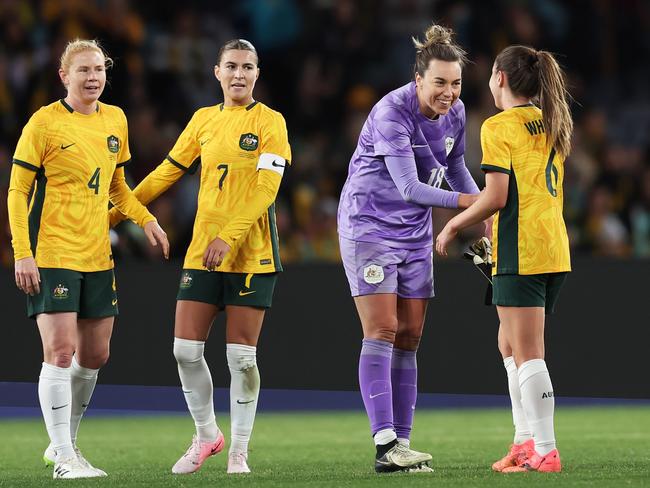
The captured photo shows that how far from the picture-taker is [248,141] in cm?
589

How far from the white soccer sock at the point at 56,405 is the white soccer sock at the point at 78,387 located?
37 centimetres

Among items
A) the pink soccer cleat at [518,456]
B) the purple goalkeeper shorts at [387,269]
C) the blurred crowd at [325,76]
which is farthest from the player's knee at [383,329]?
the blurred crowd at [325,76]

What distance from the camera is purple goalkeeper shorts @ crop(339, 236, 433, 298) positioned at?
18.7 ft

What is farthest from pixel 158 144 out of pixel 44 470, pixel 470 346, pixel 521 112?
pixel 521 112

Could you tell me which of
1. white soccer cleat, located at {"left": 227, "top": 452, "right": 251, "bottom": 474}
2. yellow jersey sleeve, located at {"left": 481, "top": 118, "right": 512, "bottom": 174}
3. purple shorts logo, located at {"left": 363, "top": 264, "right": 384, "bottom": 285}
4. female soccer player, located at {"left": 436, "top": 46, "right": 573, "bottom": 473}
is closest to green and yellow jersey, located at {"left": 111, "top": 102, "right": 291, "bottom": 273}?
purple shorts logo, located at {"left": 363, "top": 264, "right": 384, "bottom": 285}

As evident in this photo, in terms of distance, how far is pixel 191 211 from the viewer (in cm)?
1091

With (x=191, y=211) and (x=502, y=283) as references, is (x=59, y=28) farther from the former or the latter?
(x=502, y=283)

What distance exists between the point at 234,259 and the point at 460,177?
1168 mm

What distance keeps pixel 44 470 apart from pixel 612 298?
15.0 ft

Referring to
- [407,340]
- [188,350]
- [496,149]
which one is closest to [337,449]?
[407,340]

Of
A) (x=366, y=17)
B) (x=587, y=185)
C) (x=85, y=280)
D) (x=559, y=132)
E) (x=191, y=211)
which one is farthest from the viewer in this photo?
(x=366, y=17)

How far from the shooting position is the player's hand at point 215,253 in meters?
5.64

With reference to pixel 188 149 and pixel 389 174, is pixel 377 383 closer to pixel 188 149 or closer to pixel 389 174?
pixel 389 174

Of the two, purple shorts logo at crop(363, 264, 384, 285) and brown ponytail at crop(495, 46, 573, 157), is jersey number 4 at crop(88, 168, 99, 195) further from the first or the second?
brown ponytail at crop(495, 46, 573, 157)
